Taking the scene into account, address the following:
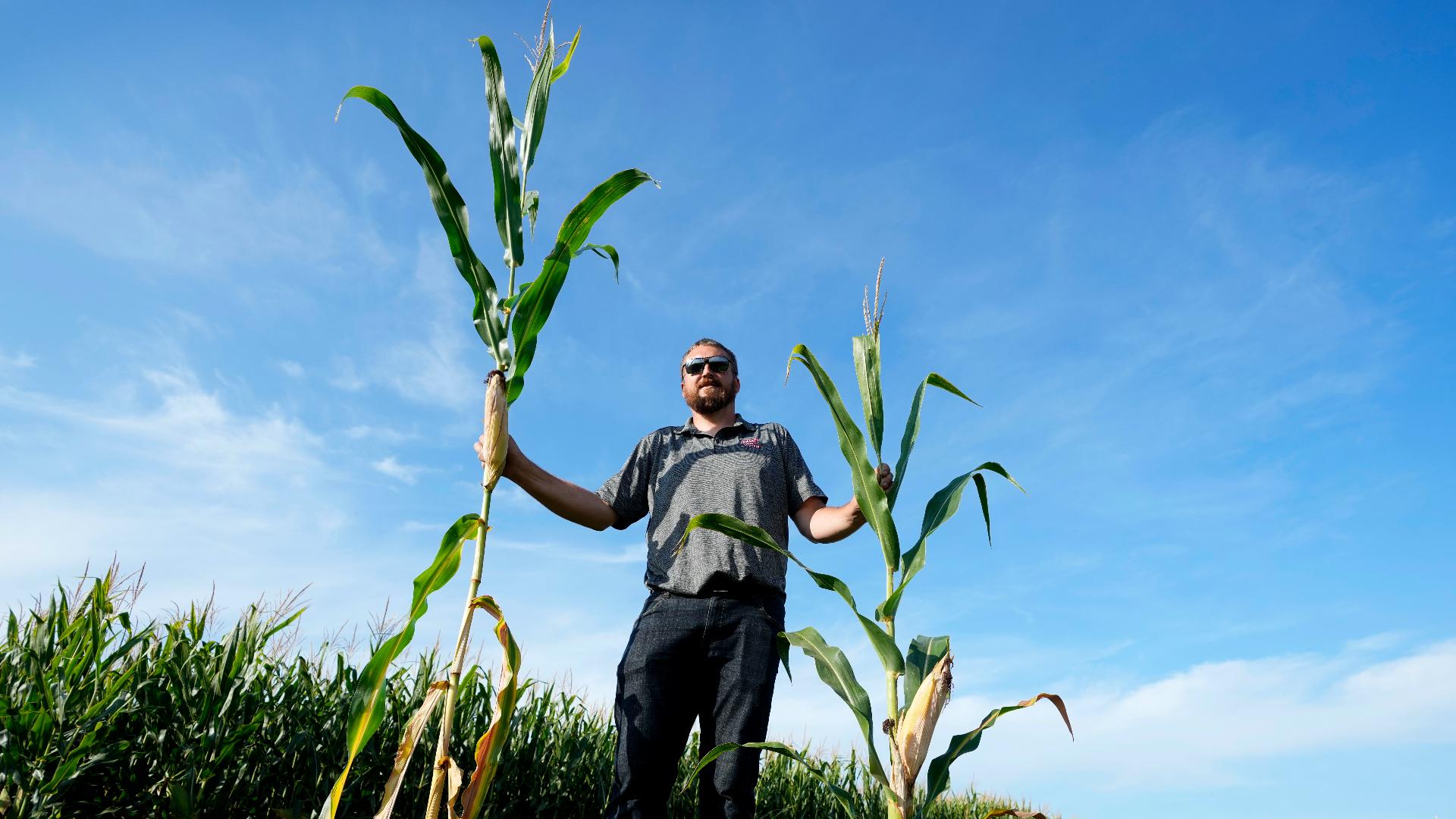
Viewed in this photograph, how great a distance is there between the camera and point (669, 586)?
3.11m

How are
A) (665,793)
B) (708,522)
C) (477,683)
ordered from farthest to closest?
(477,683) < (665,793) < (708,522)

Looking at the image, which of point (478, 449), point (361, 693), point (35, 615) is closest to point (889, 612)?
point (478, 449)

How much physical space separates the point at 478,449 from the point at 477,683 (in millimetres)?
1630

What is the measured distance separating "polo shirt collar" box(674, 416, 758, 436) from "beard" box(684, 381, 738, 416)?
0.07 meters

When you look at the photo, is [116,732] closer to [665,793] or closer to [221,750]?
[221,750]

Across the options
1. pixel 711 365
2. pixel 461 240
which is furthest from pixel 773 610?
pixel 461 240

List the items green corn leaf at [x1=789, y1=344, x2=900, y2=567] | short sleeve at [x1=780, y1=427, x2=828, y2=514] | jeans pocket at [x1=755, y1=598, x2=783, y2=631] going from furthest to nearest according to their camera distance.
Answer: short sleeve at [x1=780, y1=427, x2=828, y2=514] → jeans pocket at [x1=755, y1=598, x2=783, y2=631] → green corn leaf at [x1=789, y1=344, x2=900, y2=567]

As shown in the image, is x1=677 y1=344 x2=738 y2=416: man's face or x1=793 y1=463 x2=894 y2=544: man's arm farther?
x1=677 y1=344 x2=738 y2=416: man's face

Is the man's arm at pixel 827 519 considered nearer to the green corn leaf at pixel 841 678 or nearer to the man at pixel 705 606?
the man at pixel 705 606

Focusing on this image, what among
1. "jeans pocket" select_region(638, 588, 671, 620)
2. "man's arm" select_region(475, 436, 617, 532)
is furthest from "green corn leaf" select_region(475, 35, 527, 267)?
"jeans pocket" select_region(638, 588, 671, 620)

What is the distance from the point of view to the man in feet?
9.73

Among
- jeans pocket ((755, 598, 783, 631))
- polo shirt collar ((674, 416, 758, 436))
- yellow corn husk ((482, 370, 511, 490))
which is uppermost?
polo shirt collar ((674, 416, 758, 436))

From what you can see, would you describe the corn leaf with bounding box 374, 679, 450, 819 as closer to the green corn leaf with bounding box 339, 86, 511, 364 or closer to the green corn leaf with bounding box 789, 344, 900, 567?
the green corn leaf with bounding box 339, 86, 511, 364

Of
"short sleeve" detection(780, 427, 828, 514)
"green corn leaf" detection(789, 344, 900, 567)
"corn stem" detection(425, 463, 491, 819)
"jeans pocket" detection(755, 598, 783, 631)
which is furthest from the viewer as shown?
"short sleeve" detection(780, 427, 828, 514)
